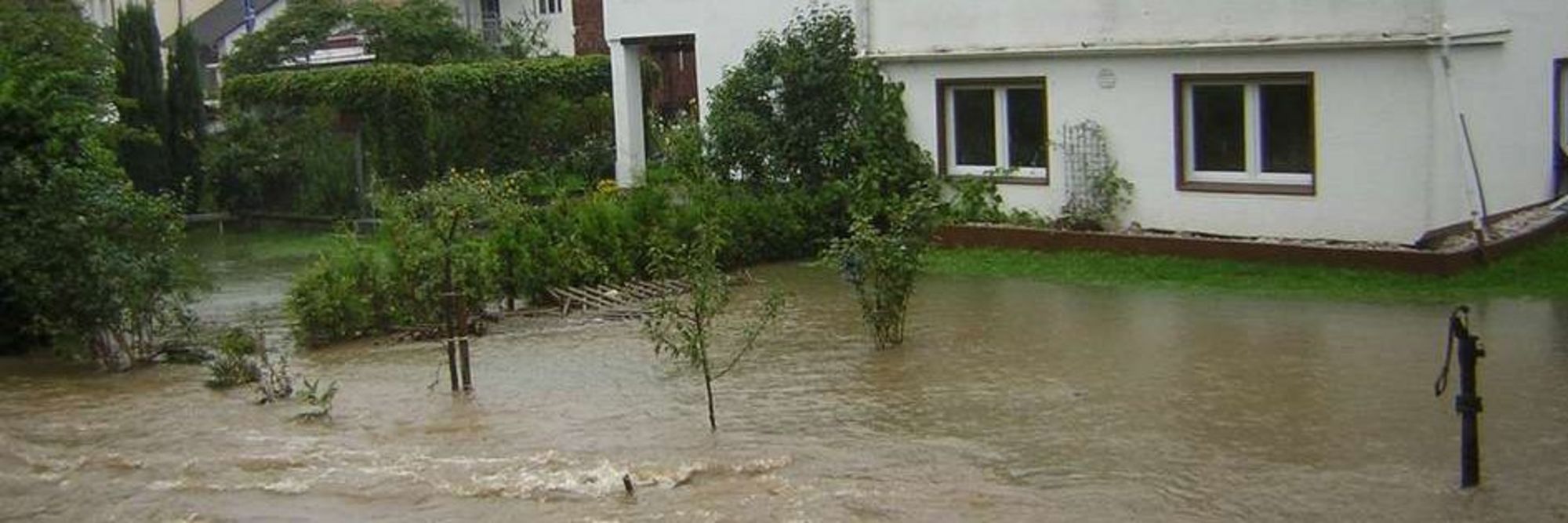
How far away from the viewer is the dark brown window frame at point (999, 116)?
2152 centimetres

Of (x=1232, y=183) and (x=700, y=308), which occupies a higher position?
(x=1232, y=183)

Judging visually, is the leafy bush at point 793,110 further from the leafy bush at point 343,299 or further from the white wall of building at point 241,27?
the white wall of building at point 241,27

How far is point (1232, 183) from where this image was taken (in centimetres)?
1981

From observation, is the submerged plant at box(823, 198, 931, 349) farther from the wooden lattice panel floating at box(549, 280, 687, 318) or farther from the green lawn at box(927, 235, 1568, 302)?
the green lawn at box(927, 235, 1568, 302)

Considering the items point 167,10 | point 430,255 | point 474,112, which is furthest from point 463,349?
point 167,10

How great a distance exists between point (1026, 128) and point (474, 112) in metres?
12.1

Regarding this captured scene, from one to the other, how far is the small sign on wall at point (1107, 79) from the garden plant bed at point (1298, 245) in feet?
5.46

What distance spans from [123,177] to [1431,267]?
12.7 meters

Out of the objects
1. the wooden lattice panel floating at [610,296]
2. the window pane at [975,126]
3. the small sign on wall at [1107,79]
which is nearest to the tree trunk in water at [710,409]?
the wooden lattice panel floating at [610,296]

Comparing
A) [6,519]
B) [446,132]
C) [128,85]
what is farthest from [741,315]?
[128,85]

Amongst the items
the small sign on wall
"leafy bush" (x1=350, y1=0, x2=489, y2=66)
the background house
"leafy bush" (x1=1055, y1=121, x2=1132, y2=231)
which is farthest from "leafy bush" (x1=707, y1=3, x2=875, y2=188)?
the background house

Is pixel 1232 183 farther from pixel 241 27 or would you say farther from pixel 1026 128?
pixel 241 27

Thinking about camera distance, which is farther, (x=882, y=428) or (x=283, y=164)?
(x=283, y=164)

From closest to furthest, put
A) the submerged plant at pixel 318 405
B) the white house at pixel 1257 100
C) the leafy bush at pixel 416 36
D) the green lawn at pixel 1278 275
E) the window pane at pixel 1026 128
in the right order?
the submerged plant at pixel 318 405 < the green lawn at pixel 1278 275 < the white house at pixel 1257 100 < the window pane at pixel 1026 128 < the leafy bush at pixel 416 36
